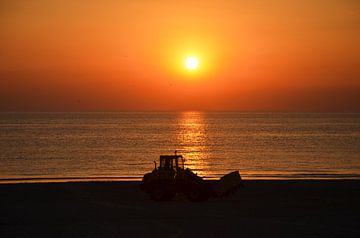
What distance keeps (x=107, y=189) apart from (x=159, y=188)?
5714 millimetres

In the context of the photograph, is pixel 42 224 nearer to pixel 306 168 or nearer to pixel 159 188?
pixel 159 188

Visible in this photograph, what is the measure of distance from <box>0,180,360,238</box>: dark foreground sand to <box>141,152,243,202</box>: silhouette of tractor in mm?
482

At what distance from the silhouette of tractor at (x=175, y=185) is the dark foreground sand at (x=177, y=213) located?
1.58 feet

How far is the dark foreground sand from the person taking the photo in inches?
725

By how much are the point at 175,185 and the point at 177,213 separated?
9.88ft

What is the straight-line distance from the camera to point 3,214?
21922 mm

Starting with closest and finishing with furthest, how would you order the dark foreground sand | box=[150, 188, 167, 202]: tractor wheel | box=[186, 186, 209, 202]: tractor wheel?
the dark foreground sand < box=[186, 186, 209, 202]: tractor wheel < box=[150, 188, 167, 202]: tractor wheel

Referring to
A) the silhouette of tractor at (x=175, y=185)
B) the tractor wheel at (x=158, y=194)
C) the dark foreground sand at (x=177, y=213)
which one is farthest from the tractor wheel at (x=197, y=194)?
the tractor wheel at (x=158, y=194)

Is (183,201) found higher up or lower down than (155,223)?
higher up

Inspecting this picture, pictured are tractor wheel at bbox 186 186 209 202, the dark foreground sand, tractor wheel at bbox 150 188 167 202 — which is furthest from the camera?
tractor wheel at bbox 150 188 167 202

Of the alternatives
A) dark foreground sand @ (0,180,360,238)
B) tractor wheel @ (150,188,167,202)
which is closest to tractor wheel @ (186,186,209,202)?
dark foreground sand @ (0,180,360,238)

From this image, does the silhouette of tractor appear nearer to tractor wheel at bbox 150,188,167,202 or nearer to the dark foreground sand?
tractor wheel at bbox 150,188,167,202

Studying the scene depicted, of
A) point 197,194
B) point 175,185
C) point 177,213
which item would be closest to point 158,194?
point 175,185

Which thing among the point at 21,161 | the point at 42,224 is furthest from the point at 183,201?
the point at 21,161
